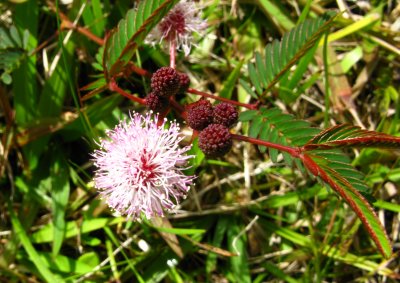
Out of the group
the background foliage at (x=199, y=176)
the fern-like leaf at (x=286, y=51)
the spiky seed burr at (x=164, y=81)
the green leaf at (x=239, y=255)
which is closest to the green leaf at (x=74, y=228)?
the background foliage at (x=199, y=176)

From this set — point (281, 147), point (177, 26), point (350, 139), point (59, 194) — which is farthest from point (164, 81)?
point (59, 194)

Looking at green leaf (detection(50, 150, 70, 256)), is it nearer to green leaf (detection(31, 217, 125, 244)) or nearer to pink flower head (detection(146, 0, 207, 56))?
green leaf (detection(31, 217, 125, 244))

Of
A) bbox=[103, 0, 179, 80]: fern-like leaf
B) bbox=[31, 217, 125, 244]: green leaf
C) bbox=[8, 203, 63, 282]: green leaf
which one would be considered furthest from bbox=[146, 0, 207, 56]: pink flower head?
bbox=[8, 203, 63, 282]: green leaf

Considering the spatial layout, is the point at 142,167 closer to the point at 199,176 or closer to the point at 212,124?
the point at 212,124

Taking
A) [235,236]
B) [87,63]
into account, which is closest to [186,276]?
[235,236]

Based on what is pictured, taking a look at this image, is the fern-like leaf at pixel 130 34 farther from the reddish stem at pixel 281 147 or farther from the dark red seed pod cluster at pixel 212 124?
the reddish stem at pixel 281 147

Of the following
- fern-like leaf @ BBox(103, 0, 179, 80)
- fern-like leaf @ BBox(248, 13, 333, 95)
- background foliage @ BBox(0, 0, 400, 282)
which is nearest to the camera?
fern-like leaf @ BBox(103, 0, 179, 80)
